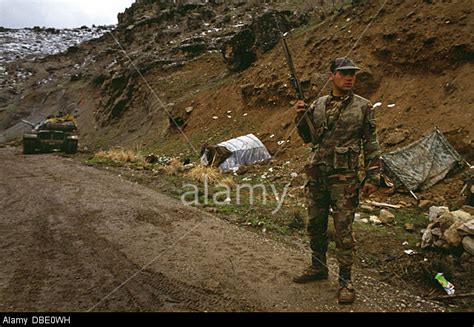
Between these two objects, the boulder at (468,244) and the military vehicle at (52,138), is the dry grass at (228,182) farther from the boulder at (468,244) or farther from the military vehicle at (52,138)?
the military vehicle at (52,138)

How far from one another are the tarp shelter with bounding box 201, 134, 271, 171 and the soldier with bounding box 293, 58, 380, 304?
7000 millimetres

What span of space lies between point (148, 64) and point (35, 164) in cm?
1382

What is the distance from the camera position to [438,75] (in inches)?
386

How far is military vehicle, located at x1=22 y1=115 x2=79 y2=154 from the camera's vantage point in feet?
57.9

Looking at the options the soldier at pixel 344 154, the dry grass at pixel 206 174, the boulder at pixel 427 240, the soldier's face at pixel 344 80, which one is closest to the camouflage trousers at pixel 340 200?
the soldier at pixel 344 154

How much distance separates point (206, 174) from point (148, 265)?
5.18m

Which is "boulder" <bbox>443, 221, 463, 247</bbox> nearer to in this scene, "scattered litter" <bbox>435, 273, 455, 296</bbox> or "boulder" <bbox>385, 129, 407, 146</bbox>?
"scattered litter" <bbox>435, 273, 455, 296</bbox>

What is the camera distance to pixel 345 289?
350cm

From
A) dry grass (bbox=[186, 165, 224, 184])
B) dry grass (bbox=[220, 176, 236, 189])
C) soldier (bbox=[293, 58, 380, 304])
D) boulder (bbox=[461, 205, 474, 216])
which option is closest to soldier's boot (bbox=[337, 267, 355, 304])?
soldier (bbox=[293, 58, 380, 304])

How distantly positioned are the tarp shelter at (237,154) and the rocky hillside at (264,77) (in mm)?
722

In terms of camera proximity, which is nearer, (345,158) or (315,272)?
(345,158)

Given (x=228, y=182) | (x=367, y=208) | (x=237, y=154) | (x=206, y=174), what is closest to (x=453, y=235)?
(x=367, y=208)

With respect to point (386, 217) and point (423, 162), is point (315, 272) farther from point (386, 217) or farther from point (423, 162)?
point (423, 162)
